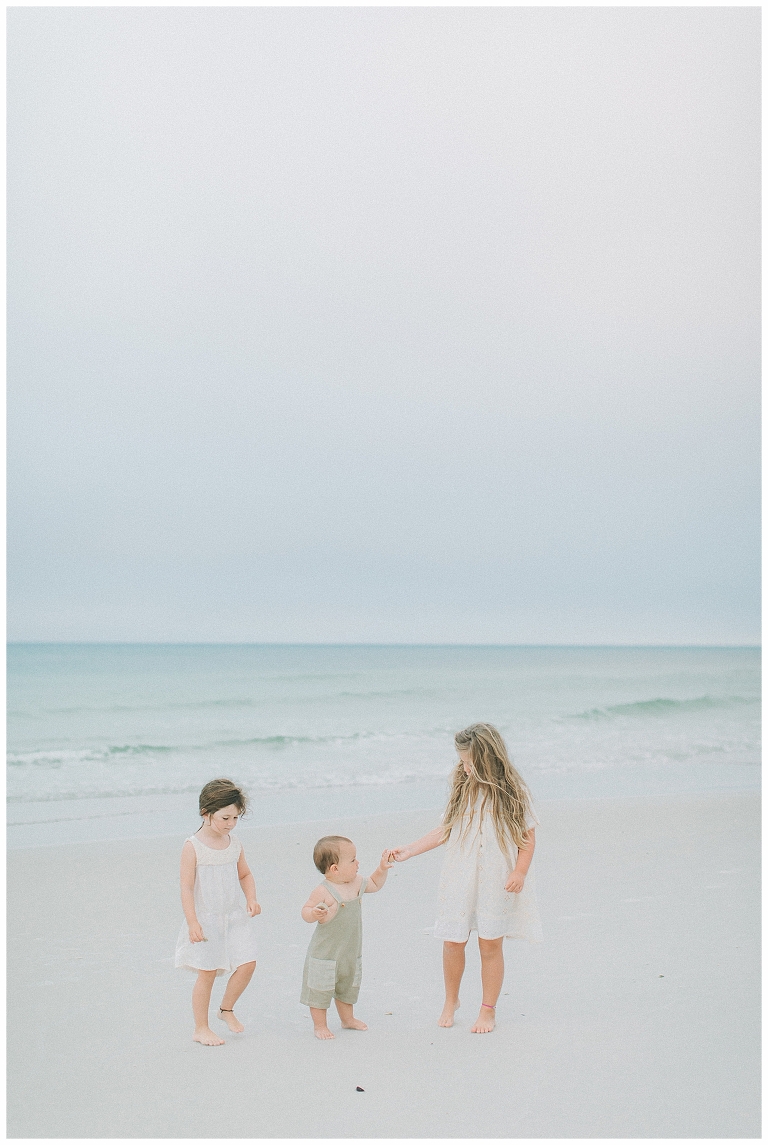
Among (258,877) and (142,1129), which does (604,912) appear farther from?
(142,1129)

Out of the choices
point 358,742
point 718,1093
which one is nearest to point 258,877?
point 718,1093

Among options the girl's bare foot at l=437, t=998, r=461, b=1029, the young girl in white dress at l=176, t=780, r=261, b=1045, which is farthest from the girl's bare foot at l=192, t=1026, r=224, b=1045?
the girl's bare foot at l=437, t=998, r=461, b=1029

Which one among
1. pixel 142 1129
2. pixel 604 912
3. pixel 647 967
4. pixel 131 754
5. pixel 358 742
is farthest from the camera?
pixel 358 742

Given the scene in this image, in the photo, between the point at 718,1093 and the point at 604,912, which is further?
the point at 604,912

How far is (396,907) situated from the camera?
5926mm

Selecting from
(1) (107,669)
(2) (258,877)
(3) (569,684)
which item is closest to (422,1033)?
(2) (258,877)

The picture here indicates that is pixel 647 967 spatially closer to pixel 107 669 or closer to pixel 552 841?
pixel 552 841

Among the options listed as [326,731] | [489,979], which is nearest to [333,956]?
[489,979]

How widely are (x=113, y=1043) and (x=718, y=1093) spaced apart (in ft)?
7.79

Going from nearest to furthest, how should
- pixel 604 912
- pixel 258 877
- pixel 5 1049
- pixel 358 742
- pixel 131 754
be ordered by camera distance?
pixel 5 1049
pixel 604 912
pixel 258 877
pixel 131 754
pixel 358 742

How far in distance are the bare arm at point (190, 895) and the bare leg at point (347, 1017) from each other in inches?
26.7

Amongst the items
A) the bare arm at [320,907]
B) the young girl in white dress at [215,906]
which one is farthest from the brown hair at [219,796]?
the bare arm at [320,907]

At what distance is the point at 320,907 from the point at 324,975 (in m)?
0.31

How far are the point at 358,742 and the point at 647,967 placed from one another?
12.4 meters
